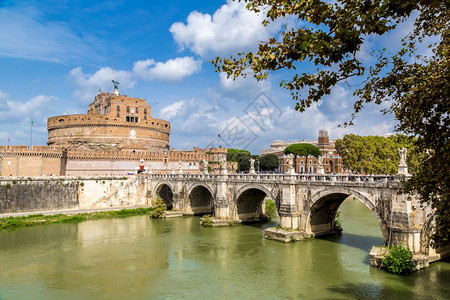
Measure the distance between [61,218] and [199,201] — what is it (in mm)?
15761

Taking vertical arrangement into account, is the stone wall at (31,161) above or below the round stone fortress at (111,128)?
below

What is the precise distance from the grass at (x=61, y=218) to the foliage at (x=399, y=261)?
3180cm

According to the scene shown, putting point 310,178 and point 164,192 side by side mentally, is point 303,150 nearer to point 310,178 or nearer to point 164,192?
point 164,192

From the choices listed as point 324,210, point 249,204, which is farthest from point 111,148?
point 324,210

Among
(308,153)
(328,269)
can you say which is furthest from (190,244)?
(308,153)

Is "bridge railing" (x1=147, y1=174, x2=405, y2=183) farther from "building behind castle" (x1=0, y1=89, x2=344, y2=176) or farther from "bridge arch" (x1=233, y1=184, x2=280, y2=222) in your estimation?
"building behind castle" (x1=0, y1=89, x2=344, y2=176)

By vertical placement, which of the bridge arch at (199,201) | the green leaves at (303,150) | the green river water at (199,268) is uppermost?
the green leaves at (303,150)

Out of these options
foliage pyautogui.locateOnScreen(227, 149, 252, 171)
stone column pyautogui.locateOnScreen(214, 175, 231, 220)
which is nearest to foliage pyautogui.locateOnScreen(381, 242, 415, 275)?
stone column pyautogui.locateOnScreen(214, 175, 231, 220)

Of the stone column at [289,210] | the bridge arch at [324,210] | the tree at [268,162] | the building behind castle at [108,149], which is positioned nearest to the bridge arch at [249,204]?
the stone column at [289,210]

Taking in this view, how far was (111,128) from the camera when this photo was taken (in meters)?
68.7

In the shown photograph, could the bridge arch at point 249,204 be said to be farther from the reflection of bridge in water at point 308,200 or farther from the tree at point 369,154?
the tree at point 369,154

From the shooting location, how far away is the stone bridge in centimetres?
2006

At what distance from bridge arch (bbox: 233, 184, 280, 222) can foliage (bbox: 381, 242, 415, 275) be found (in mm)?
15342

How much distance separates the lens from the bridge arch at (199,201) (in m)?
43.2
